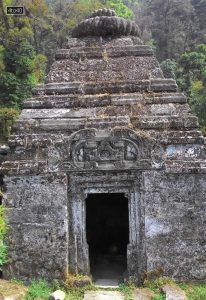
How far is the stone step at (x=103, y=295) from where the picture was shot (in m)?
7.82

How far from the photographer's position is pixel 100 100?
894cm

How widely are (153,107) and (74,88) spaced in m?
1.74

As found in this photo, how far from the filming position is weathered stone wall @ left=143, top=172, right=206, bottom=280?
26.8 feet

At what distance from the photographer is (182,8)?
42.0 meters

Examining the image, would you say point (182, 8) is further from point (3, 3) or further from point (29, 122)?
point (29, 122)

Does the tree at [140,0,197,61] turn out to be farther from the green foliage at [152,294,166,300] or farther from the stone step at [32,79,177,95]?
the green foliage at [152,294,166,300]

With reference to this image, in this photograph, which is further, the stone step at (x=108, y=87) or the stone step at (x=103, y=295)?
the stone step at (x=108, y=87)

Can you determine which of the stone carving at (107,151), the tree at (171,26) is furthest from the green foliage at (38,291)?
the tree at (171,26)

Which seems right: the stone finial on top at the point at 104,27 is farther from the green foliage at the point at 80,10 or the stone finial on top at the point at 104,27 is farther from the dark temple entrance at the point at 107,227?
the green foliage at the point at 80,10

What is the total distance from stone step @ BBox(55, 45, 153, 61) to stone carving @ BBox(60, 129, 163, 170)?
238 cm

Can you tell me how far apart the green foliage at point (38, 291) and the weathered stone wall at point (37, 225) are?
0.48ft

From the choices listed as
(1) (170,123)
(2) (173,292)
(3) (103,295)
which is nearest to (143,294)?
(2) (173,292)

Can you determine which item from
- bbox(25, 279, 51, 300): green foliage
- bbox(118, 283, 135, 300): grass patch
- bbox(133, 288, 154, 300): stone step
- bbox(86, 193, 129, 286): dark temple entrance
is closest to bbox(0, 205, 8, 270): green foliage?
bbox(25, 279, 51, 300): green foliage

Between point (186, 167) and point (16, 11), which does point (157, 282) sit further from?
point (16, 11)
